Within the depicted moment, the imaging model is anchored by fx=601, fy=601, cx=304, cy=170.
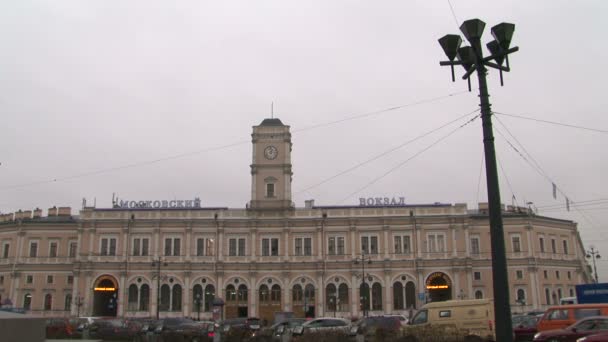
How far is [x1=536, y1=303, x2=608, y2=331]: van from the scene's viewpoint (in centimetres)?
2556

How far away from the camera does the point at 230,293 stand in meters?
71.3

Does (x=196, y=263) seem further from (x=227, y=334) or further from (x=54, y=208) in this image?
(x=227, y=334)

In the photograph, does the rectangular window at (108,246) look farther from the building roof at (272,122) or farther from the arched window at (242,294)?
the building roof at (272,122)

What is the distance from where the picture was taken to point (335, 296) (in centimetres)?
7075

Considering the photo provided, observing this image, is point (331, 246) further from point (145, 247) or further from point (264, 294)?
point (145, 247)

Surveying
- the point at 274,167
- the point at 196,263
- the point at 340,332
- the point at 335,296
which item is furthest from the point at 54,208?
the point at 340,332

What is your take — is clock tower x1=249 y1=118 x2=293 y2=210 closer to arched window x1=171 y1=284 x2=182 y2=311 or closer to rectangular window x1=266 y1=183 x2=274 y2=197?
rectangular window x1=266 y1=183 x2=274 y2=197

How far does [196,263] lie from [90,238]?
13.4 metres

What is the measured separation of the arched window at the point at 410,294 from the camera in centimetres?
7012

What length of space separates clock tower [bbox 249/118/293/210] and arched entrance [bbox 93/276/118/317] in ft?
62.5

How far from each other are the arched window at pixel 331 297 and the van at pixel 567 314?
4484 centimetres

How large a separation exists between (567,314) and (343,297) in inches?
1809

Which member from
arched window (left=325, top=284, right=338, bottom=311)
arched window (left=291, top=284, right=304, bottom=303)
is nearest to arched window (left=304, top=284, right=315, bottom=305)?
arched window (left=291, top=284, right=304, bottom=303)

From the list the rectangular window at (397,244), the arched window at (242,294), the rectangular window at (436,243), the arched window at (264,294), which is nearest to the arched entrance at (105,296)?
the arched window at (242,294)
